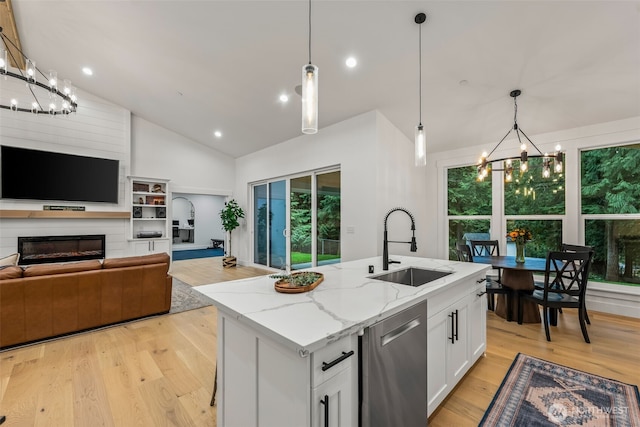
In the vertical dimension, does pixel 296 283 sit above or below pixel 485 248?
above

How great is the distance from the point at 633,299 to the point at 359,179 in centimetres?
384

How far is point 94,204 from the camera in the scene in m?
5.57

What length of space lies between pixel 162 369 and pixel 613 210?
5.61m

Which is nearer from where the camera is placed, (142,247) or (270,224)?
(142,247)

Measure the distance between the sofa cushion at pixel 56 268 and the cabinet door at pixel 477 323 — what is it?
12.6ft

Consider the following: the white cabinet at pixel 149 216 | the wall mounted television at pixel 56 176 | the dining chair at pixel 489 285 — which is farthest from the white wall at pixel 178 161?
the dining chair at pixel 489 285

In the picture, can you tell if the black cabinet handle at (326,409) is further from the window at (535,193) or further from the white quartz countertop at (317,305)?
the window at (535,193)

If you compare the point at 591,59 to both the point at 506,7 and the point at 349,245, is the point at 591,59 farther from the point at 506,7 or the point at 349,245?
the point at 349,245

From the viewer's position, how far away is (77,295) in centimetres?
292

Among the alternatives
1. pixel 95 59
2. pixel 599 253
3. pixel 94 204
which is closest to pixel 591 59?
pixel 599 253

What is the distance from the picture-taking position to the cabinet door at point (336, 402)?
3.24 feet

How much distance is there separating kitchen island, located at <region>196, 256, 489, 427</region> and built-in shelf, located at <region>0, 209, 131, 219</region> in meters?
5.38

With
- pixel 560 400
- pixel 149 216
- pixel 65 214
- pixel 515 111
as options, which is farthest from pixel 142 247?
pixel 515 111

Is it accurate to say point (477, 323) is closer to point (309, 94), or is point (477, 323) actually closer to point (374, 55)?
point (309, 94)
